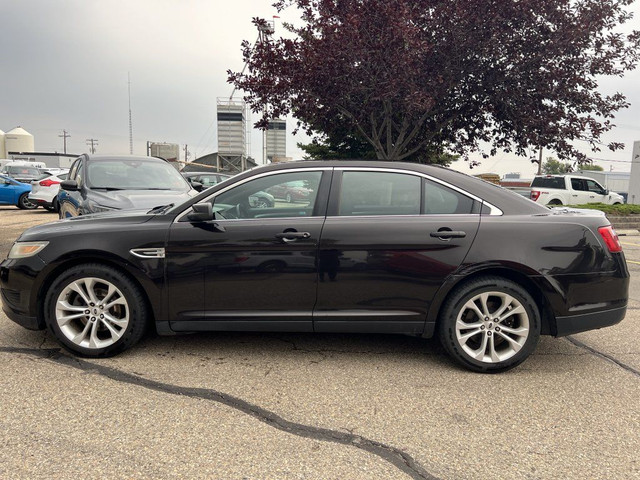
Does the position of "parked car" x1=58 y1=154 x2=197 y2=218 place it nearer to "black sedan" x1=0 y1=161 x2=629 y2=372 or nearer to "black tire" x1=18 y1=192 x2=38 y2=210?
"black sedan" x1=0 y1=161 x2=629 y2=372

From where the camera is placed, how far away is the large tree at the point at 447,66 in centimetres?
966

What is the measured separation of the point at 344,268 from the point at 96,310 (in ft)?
6.20

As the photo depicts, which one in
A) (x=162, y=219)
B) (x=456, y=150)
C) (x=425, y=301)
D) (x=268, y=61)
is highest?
(x=268, y=61)

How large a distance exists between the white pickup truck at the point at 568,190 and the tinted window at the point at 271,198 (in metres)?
16.5

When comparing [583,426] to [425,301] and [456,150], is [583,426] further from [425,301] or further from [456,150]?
[456,150]

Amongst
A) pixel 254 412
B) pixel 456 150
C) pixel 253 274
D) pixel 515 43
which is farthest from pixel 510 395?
pixel 456 150

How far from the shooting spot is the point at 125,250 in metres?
3.47

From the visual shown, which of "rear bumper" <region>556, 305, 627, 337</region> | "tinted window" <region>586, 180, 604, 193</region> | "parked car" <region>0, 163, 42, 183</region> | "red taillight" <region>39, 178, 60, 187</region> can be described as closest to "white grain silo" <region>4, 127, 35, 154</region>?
"parked car" <region>0, 163, 42, 183</region>

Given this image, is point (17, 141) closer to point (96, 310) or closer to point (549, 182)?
point (549, 182)

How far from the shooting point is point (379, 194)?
357 centimetres

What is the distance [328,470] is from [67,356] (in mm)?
2387

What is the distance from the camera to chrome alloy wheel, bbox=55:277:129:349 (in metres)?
3.54

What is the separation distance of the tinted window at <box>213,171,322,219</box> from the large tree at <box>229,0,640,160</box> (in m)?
6.73

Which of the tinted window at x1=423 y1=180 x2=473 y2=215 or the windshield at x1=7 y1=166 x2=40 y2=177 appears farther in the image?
the windshield at x1=7 y1=166 x2=40 y2=177
